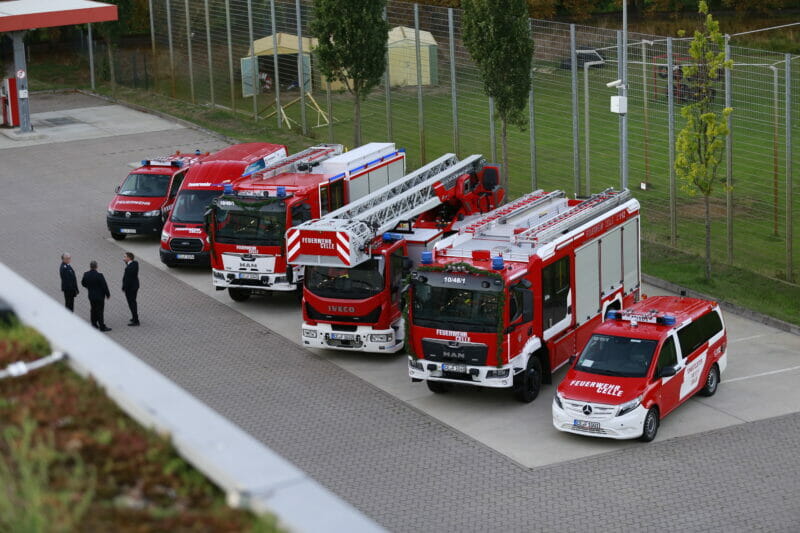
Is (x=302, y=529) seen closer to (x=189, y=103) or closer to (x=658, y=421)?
(x=658, y=421)

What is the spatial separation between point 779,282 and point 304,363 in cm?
1103

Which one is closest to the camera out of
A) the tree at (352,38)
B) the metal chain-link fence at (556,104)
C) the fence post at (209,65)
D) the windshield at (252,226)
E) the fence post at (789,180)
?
the windshield at (252,226)

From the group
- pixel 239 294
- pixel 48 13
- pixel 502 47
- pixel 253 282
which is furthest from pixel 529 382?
pixel 48 13

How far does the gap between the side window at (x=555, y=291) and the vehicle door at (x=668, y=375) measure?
2.25 meters

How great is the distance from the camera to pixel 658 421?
61.3ft

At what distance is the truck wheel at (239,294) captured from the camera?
1025 inches

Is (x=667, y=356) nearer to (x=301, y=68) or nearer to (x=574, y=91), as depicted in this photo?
(x=574, y=91)

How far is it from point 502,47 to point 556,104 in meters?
3.47

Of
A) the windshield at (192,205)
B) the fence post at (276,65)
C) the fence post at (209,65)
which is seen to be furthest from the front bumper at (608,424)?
the fence post at (209,65)

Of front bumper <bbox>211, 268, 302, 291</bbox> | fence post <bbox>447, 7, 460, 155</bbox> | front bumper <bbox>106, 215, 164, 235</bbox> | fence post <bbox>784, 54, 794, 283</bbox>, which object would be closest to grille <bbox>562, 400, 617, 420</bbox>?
front bumper <bbox>211, 268, 302, 291</bbox>

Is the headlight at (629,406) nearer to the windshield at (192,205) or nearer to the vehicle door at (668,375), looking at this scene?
the vehicle door at (668,375)

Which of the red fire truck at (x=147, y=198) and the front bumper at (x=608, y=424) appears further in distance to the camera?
the red fire truck at (x=147, y=198)

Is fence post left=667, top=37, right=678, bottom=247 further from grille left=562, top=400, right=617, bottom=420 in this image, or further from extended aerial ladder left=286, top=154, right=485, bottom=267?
grille left=562, top=400, right=617, bottom=420

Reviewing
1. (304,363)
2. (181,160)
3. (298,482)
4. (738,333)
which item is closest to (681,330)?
(738,333)
